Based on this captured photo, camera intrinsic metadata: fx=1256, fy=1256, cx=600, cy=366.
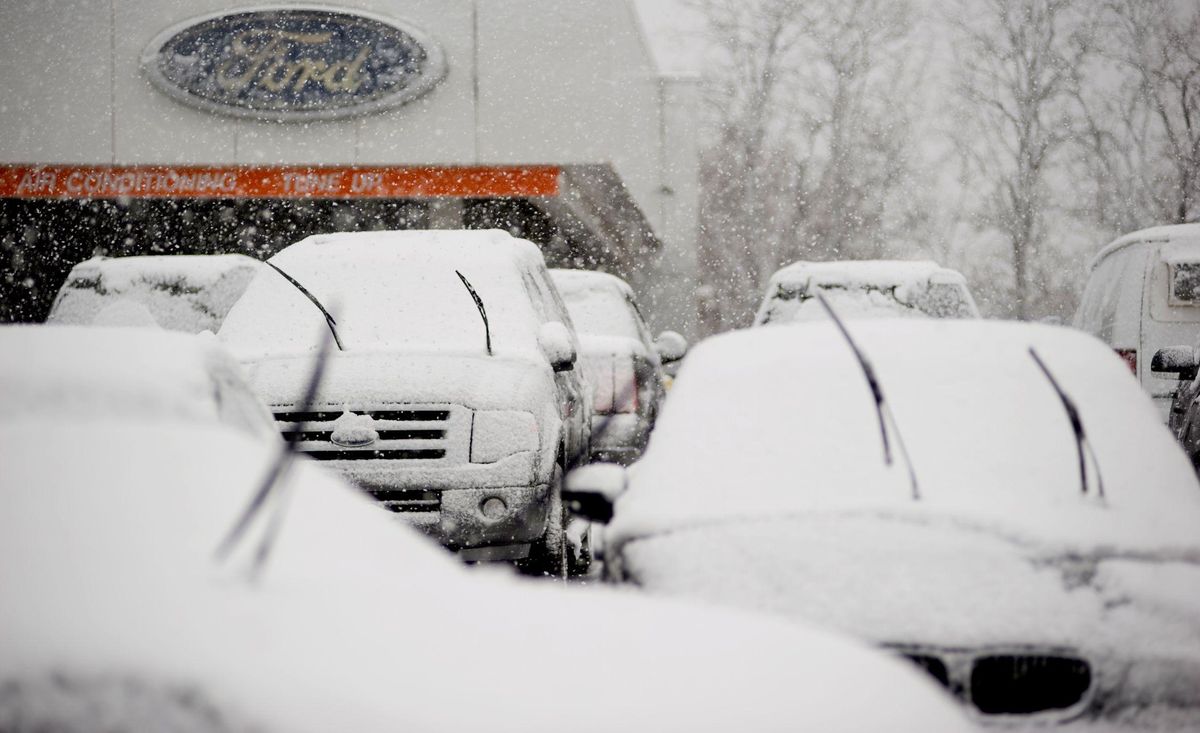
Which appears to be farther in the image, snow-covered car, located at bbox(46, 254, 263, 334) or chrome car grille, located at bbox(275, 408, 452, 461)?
snow-covered car, located at bbox(46, 254, 263, 334)

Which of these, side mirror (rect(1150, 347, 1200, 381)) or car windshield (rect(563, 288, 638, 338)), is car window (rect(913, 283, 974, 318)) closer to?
side mirror (rect(1150, 347, 1200, 381))

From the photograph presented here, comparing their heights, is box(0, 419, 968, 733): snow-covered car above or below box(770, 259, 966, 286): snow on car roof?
above

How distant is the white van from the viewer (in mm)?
11078

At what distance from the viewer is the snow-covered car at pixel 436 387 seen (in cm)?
589

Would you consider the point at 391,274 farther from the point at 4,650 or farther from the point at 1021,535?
the point at 4,650

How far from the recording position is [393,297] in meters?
6.92

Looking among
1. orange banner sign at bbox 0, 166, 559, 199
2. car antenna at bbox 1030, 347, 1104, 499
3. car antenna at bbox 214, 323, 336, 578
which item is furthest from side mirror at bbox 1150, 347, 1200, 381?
orange banner sign at bbox 0, 166, 559, 199

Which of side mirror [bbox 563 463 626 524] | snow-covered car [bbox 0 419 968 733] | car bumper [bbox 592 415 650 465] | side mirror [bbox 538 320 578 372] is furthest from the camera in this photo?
car bumper [bbox 592 415 650 465]

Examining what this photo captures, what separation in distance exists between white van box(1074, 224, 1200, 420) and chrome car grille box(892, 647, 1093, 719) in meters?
8.73

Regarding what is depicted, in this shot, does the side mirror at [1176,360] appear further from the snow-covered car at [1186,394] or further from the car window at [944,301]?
the car window at [944,301]

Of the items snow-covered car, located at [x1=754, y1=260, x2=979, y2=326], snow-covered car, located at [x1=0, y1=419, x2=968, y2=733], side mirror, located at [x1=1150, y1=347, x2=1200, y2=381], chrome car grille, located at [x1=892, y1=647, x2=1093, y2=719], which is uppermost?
snow-covered car, located at [x1=0, y1=419, x2=968, y2=733]

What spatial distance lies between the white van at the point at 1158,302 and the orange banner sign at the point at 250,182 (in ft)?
27.3

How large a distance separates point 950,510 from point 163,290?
10.1 meters

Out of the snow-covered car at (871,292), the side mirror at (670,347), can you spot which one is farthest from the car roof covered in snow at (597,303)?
the snow-covered car at (871,292)
